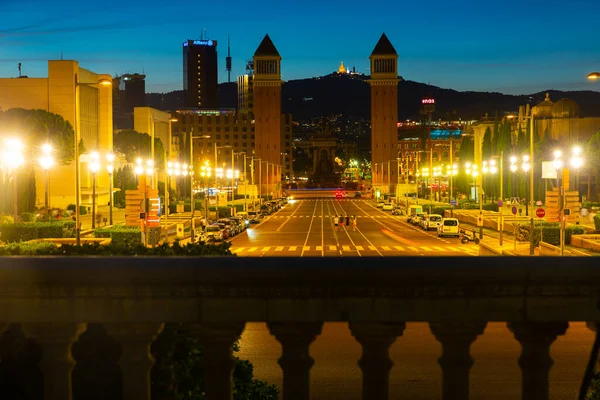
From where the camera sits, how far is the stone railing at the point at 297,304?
582 centimetres

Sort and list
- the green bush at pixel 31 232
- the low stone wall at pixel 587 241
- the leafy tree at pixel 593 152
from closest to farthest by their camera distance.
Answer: the low stone wall at pixel 587 241 → the green bush at pixel 31 232 → the leafy tree at pixel 593 152

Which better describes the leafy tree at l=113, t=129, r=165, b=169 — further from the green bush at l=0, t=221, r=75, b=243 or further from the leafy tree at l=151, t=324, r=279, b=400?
the leafy tree at l=151, t=324, r=279, b=400

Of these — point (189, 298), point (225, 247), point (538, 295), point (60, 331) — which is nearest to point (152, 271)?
point (189, 298)

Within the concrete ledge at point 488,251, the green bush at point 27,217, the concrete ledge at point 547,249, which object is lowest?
the concrete ledge at point 488,251

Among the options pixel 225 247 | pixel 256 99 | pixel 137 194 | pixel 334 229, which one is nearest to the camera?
pixel 225 247

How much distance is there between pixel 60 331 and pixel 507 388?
9616 millimetres

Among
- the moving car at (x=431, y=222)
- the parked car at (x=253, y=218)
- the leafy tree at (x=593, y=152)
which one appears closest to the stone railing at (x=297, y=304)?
the moving car at (x=431, y=222)

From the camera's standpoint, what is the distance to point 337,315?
5883mm

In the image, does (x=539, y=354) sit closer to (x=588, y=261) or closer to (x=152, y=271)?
(x=588, y=261)

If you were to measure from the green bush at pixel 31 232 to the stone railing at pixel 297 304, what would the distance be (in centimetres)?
3928

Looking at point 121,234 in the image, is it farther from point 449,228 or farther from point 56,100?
point 56,100

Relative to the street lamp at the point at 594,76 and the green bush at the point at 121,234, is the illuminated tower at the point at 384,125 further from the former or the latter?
the street lamp at the point at 594,76

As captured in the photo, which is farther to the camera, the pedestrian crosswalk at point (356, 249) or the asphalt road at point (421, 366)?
the pedestrian crosswalk at point (356, 249)

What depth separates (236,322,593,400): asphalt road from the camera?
1343cm
